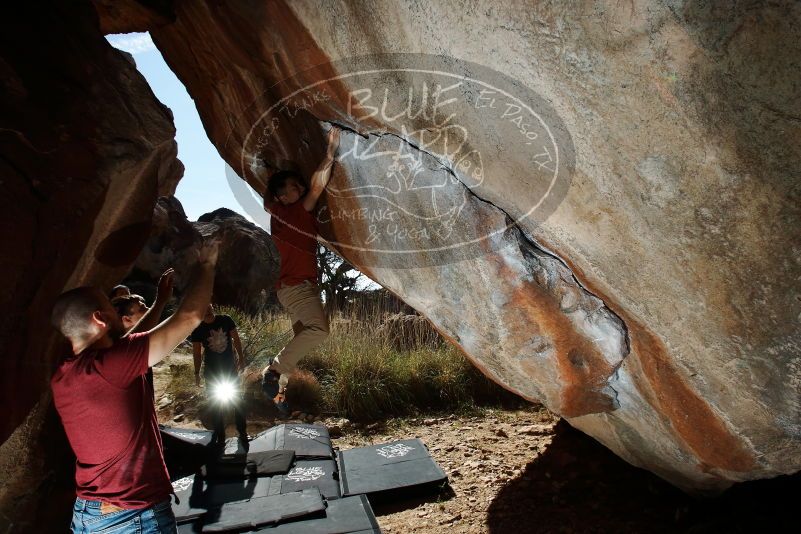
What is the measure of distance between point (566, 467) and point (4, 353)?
4183mm

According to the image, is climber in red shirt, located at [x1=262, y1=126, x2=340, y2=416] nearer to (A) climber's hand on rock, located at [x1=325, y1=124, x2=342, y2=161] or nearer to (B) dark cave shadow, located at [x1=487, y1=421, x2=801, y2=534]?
(A) climber's hand on rock, located at [x1=325, y1=124, x2=342, y2=161]

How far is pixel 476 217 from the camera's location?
2.96m

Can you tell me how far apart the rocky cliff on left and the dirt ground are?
98.9 inches

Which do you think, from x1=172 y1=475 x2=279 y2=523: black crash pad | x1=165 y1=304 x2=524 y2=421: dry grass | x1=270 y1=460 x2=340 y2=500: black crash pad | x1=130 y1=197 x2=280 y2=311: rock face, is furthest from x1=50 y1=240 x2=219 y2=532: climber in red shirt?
x1=130 y1=197 x2=280 y2=311: rock face

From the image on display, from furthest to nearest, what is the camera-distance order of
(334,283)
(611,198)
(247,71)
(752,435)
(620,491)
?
(334,283), (620,491), (247,71), (752,435), (611,198)

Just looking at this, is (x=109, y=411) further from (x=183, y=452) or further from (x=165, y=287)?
(x=183, y=452)

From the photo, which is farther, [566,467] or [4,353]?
[566,467]

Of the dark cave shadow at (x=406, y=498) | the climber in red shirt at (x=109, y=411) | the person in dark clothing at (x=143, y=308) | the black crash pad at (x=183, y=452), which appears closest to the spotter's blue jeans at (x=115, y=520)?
the climber in red shirt at (x=109, y=411)

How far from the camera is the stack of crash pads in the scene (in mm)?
3748

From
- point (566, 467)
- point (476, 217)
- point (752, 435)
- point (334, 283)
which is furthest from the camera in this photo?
point (334, 283)

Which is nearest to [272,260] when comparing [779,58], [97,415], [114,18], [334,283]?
[334,283]

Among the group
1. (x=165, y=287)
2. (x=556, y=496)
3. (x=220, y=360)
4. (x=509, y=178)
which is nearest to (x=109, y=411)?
(x=165, y=287)

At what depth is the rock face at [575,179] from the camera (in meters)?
1.90

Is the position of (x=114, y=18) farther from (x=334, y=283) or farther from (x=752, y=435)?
(x=334, y=283)
